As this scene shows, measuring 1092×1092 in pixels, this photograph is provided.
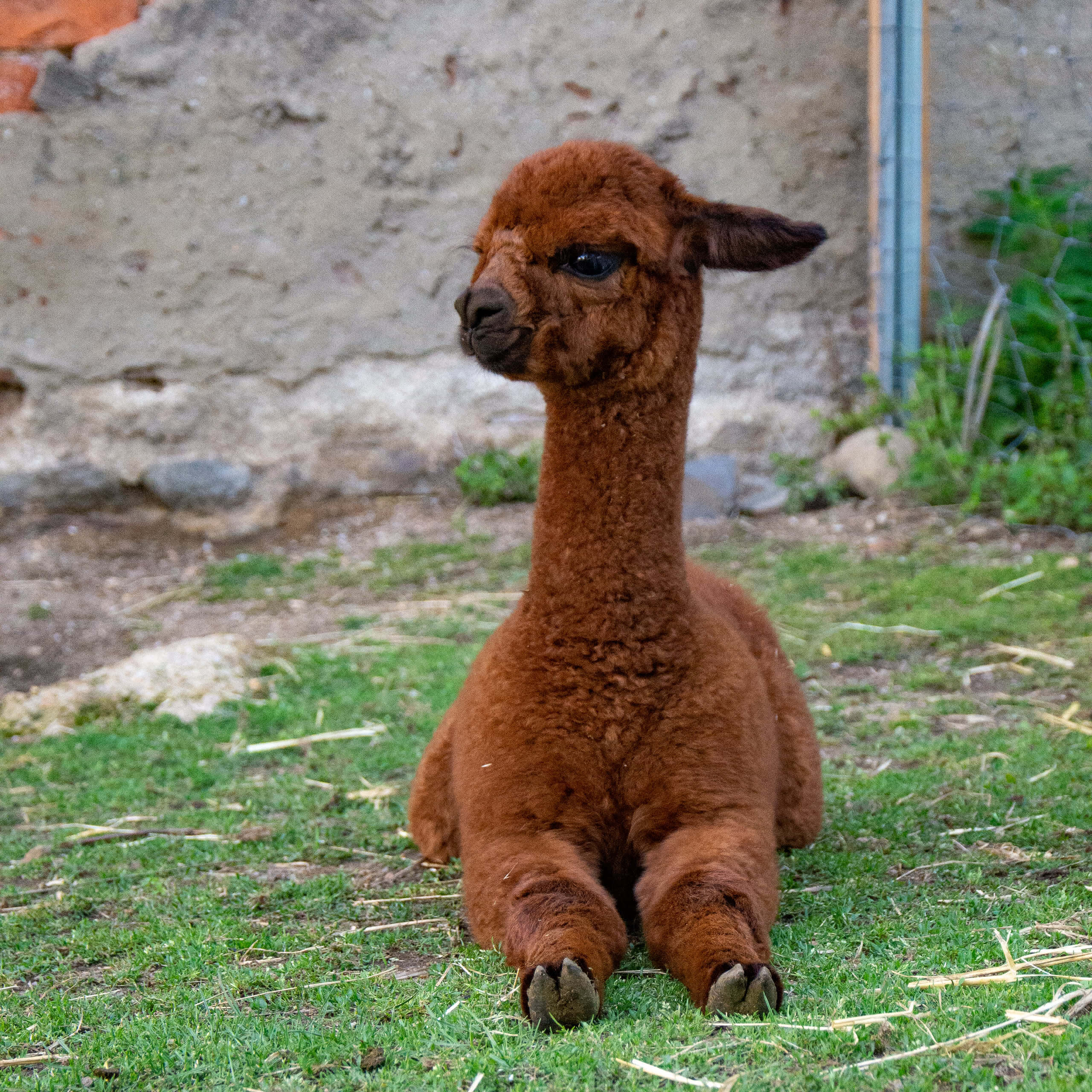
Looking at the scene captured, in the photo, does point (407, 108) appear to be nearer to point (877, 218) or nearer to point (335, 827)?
point (877, 218)

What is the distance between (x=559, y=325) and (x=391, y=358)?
14.5ft

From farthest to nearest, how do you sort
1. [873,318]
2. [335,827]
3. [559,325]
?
[873,318], [335,827], [559,325]

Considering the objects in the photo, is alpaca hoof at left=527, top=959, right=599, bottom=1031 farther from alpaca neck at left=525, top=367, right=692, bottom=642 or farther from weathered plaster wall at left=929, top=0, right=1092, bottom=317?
weathered plaster wall at left=929, top=0, right=1092, bottom=317

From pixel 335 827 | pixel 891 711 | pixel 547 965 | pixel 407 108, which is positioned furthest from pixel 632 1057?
pixel 407 108

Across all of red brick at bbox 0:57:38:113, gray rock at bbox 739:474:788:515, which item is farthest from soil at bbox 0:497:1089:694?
red brick at bbox 0:57:38:113

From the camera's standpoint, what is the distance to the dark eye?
2.24 metres

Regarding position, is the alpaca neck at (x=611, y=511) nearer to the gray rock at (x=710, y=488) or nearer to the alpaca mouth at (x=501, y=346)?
the alpaca mouth at (x=501, y=346)

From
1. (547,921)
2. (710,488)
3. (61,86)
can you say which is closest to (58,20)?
(61,86)

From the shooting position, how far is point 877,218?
6586mm

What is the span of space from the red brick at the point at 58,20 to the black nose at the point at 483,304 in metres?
4.80

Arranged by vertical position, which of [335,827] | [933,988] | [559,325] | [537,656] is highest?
[559,325]

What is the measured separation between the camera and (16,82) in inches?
238

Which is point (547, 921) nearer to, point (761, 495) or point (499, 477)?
point (499, 477)

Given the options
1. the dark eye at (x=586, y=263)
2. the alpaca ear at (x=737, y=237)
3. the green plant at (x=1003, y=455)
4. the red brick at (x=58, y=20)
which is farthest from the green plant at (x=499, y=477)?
the dark eye at (x=586, y=263)
